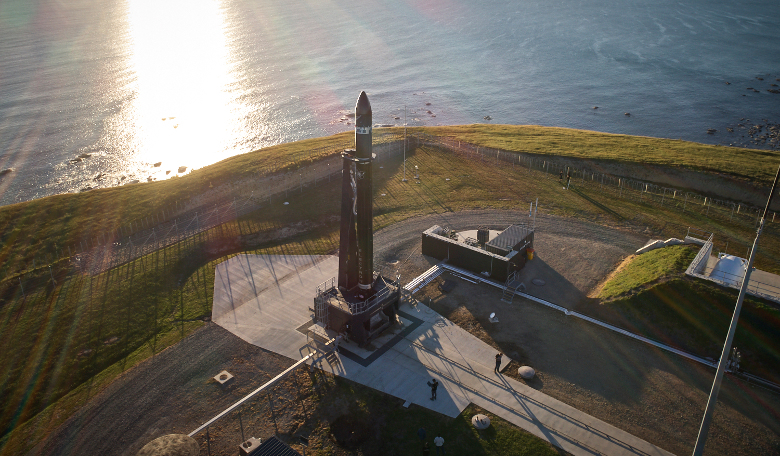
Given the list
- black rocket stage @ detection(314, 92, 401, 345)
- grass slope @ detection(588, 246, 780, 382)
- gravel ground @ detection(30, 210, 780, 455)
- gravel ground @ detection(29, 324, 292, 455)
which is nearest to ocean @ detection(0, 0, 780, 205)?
gravel ground @ detection(29, 324, 292, 455)

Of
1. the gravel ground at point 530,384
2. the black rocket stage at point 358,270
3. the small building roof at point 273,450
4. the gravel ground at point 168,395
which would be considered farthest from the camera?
the black rocket stage at point 358,270

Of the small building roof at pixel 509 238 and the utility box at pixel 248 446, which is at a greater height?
the small building roof at pixel 509 238

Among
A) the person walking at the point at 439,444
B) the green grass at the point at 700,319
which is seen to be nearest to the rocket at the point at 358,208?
the person walking at the point at 439,444

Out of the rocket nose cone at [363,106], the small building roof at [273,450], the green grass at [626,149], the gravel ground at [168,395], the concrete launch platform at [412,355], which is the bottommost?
the gravel ground at [168,395]

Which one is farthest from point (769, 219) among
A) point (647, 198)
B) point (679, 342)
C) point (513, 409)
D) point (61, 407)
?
point (61, 407)

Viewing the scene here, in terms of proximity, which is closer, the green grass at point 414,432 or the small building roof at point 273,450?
the small building roof at point 273,450

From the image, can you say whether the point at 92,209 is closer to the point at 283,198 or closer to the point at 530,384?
the point at 283,198

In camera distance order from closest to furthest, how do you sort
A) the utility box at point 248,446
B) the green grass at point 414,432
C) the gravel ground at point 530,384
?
the utility box at point 248,446 < the green grass at point 414,432 < the gravel ground at point 530,384

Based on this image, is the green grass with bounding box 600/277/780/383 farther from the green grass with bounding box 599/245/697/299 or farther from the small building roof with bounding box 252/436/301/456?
the small building roof with bounding box 252/436/301/456

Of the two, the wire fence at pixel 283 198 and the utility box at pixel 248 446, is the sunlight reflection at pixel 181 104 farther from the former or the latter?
the utility box at pixel 248 446
